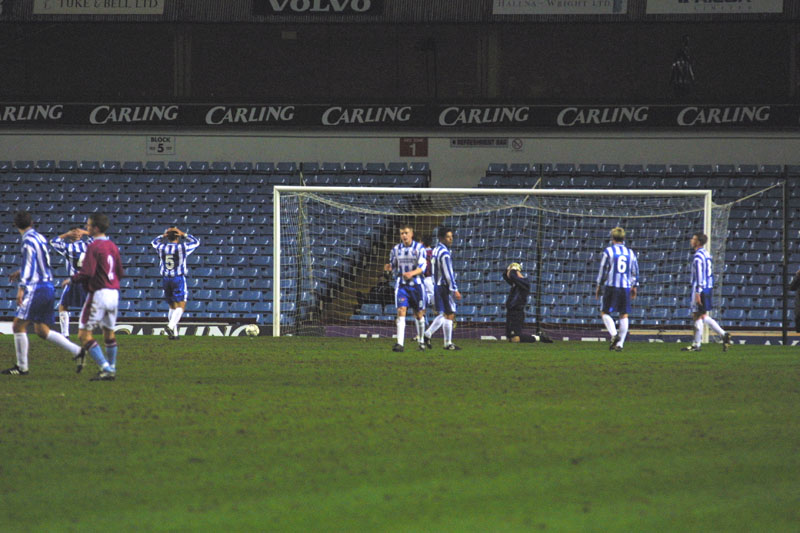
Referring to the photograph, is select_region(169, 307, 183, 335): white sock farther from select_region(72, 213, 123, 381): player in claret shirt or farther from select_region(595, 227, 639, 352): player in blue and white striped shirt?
select_region(595, 227, 639, 352): player in blue and white striped shirt

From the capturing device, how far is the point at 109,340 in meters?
10.7

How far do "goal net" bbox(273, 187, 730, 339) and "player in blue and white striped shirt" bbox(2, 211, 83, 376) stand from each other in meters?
7.78

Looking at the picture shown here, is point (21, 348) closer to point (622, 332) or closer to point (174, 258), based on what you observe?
point (174, 258)

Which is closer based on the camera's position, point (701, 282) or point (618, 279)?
point (701, 282)

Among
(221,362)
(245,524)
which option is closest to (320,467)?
(245,524)

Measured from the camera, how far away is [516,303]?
61.6ft

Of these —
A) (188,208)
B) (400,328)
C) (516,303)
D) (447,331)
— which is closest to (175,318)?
(400,328)

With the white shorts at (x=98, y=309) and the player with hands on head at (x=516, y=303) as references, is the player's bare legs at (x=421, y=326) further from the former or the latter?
the white shorts at (x=98, y=309)

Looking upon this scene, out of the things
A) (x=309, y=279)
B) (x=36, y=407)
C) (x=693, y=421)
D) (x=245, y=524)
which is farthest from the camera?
(x=309, y=279)

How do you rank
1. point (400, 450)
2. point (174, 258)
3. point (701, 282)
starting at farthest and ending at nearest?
point (174, 258) → point (701, 282) → point (400, 450)

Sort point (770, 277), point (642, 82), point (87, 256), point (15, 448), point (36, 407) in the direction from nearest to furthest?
point (15, 448)
point (36, 407)
point (87, 256)
point (770, 277)
point (642, 82)

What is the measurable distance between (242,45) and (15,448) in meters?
23.6

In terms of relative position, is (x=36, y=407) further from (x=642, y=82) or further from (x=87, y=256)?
(x=642, y=82)

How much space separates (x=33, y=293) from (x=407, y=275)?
6354 millimetres
